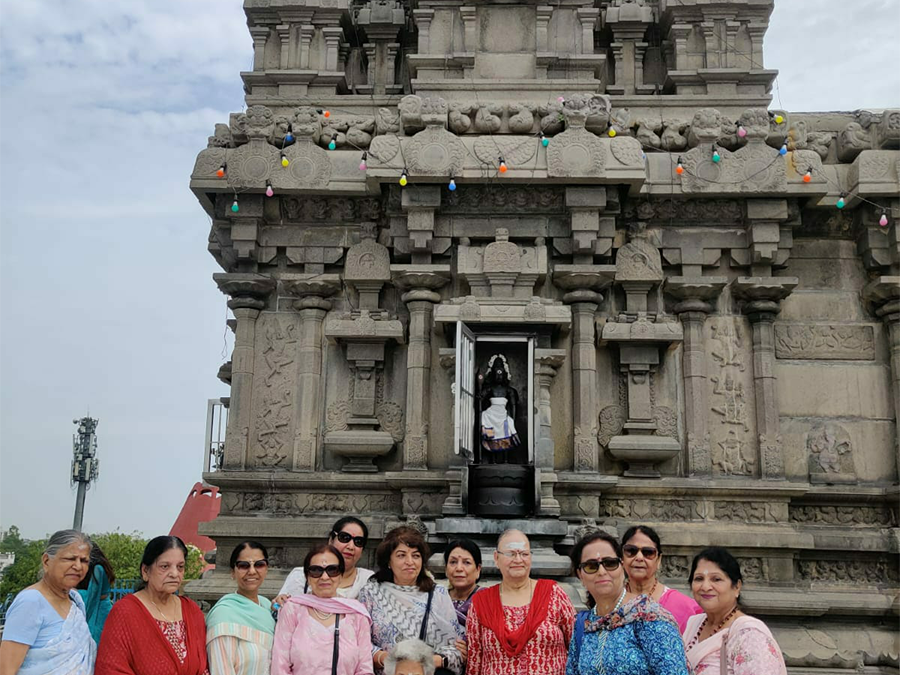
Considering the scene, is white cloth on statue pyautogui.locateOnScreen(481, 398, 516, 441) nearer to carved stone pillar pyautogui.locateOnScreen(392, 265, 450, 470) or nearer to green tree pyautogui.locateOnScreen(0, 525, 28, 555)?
carved stone pillar pyautogui.locateOnScreen(392, 265, 450, 470)

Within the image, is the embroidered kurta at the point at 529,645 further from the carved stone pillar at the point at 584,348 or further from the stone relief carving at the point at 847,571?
the stone relief carving at the point at 847,571

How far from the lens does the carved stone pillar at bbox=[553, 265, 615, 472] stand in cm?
979

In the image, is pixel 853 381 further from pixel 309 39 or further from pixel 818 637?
pixel 309 39

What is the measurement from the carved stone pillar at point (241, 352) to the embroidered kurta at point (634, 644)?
6.92 m

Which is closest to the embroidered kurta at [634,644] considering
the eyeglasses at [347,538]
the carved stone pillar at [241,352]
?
the eyeglasses at [347,538]

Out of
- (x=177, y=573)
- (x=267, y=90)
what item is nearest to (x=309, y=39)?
(x=267, y=90)

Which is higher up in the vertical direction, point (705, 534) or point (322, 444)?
point (322, 444)

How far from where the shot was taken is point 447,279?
33.7 feet

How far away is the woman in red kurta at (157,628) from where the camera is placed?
420 cm

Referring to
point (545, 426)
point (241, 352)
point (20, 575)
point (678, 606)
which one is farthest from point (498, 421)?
point (20, 575)

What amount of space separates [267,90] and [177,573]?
9562 millimetres

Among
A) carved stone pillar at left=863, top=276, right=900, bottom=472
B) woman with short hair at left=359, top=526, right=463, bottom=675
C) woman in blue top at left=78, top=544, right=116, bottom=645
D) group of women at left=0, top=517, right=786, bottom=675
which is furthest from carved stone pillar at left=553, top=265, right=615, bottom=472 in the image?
woman in blue top at left=78, top=544, right=116, bottom=645

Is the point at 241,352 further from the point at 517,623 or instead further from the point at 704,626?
the point at 704,626

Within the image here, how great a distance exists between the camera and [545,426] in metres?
9.66
